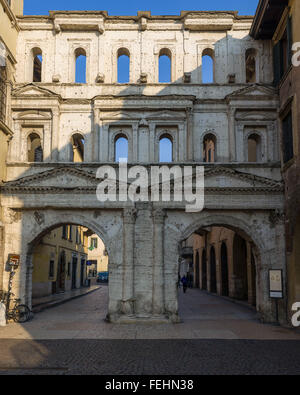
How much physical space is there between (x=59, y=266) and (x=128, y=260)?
657 inches

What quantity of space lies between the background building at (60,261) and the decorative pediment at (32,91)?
1000 cm

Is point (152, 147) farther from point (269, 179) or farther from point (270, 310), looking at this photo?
point (270, 310)

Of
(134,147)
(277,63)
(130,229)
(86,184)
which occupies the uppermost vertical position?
(277,63)

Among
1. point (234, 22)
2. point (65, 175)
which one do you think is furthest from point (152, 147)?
point (234, 22)

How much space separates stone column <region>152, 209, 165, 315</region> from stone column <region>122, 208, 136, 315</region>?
3.16 feet

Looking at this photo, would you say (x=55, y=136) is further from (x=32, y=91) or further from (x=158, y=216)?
(x=158, y=216)

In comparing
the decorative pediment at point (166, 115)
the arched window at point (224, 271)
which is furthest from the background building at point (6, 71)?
the arched window at point (224, 271)

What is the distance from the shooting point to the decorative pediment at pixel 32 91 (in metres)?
20.1

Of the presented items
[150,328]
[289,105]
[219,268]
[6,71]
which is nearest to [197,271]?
[219,268]

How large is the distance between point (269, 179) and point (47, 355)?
39.2 feet

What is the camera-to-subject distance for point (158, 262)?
18.2 m

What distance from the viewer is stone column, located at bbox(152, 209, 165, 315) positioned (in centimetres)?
1802
